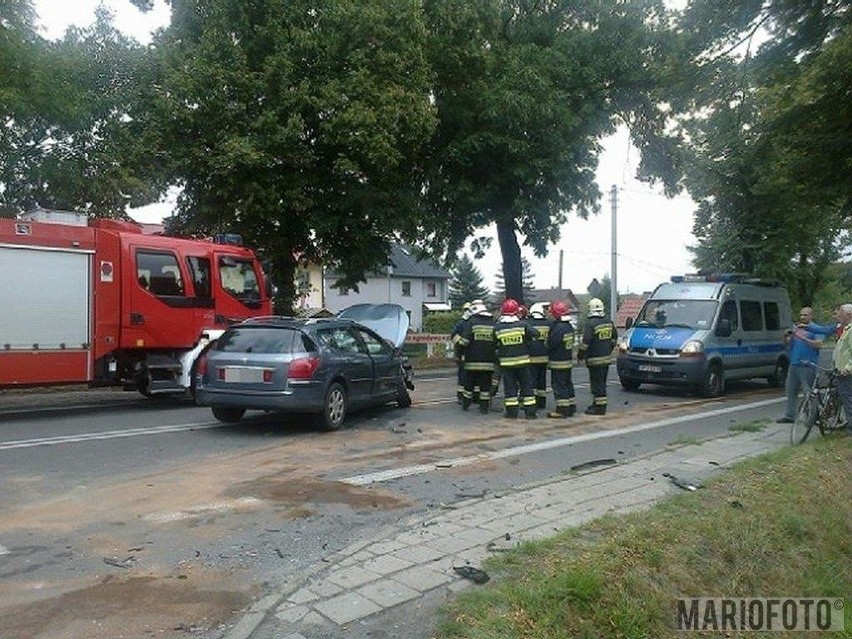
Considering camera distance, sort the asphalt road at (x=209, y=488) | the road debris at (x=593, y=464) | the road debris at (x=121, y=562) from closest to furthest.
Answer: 1. the asphalt road at (x=209, y=488)
2. the road debris at (x=121, y=562)
3. the road debris at (x=593, y=464)

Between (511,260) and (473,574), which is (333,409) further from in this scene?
(511,260)

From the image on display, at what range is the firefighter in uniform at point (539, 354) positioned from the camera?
1216cm

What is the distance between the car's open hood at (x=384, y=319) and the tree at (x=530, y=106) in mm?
7306

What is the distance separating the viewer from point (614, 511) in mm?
6250

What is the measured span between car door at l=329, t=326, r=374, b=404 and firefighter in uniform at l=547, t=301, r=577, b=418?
2.79 m

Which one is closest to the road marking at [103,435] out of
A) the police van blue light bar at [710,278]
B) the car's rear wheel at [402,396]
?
the car's rear wheel at [402,396]

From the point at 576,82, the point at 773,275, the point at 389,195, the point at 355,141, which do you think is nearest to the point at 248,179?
the point at 355,141

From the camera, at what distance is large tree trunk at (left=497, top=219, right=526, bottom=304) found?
25297mm

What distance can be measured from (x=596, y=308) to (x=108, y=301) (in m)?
7.51

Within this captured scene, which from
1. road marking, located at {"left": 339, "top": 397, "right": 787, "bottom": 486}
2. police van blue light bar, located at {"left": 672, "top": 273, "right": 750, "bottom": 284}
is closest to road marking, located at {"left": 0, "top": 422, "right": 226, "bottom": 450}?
road marking, located at {"left": 339, "top": 397, "right": 787, "bottom": 486}

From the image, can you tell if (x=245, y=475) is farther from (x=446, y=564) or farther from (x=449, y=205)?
(x=449, y=205)

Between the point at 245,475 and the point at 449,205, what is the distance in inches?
656

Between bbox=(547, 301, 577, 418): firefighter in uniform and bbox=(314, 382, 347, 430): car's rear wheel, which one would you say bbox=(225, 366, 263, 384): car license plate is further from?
bbox=(547, 301, 577, 418): firefighter in uniform

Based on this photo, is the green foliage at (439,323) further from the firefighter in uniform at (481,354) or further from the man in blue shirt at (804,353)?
Result: the man in blue shirt at (804,353)
